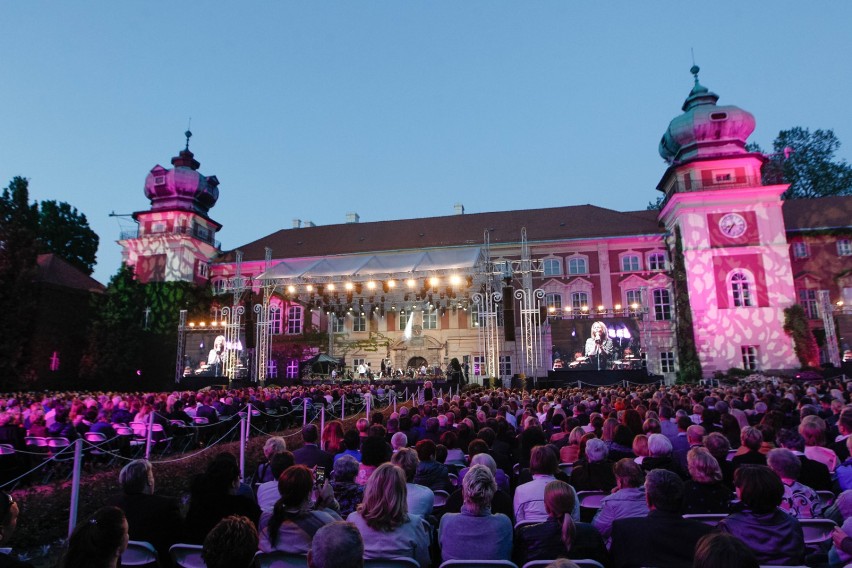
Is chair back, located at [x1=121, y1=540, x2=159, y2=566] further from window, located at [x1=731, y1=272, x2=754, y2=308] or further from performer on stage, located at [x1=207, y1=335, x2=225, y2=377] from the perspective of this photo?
window, located at [x1=731, y1=272, x2=754, y2=308]

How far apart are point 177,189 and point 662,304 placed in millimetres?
35264

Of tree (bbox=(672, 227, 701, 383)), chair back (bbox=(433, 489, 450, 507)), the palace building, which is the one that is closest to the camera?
chair back (bbox=(433, 489, 450, 507))

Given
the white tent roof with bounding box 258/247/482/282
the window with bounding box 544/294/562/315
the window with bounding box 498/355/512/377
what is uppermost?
the white tent roof with bounding box 258/247/482/282

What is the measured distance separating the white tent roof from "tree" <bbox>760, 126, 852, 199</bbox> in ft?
102

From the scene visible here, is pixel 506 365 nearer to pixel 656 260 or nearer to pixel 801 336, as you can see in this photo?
pixel 656 260

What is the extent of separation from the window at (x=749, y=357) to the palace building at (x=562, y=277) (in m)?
0.06

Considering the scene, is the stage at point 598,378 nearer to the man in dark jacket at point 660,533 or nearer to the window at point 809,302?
the window at point 809,302

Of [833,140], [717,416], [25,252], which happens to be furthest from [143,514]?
[833,140]

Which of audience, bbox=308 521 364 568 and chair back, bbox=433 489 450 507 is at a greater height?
audience, bbox=308 521 364 568

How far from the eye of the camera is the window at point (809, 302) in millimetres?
31078

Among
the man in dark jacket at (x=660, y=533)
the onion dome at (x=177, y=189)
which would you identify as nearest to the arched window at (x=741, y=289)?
the man in dark jacket at (x=660, y=533)

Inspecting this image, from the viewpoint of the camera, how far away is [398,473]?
3.24 m

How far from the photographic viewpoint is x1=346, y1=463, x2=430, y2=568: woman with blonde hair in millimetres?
3143

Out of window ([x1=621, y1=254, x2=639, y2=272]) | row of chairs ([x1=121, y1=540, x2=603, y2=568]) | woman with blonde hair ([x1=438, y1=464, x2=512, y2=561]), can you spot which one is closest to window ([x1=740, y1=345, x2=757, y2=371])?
window ([x1=621, y1=254, x2=639, y2=272])
